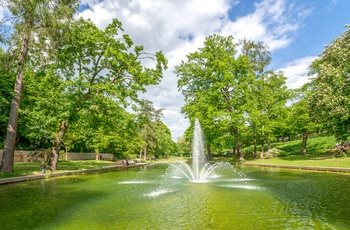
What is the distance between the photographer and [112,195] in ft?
43.0

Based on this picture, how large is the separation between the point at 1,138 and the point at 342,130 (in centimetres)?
3822

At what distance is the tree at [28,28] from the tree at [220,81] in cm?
2448

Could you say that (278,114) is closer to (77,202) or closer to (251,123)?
(251,123)

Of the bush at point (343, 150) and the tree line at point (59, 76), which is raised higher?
the tree line at point (59, 76)

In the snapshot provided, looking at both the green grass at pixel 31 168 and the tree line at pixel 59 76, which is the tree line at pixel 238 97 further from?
the green grass at pixel 31 168

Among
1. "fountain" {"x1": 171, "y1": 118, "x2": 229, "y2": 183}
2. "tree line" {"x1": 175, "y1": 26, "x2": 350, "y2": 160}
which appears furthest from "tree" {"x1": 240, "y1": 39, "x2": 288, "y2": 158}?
"fountain" {"x1": 171, "y1": 118, "x2": 229, "y2": 183}

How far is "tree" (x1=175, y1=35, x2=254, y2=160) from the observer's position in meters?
37.6

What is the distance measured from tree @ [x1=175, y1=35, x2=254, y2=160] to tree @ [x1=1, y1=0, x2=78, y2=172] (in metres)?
24.5

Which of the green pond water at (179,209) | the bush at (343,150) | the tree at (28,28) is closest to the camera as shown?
the green pond water at (179,209)

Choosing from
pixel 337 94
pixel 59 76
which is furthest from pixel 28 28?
pixel 337 94

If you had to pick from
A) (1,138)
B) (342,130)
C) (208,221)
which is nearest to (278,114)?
(342,130)

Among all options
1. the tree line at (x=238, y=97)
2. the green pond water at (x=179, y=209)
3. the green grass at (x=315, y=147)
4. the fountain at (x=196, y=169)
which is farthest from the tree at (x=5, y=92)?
the green grass at (x=315, y=147)

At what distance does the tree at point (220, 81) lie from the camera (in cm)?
3763

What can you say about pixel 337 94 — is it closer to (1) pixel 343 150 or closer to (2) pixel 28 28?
(1) pixel 343 150
